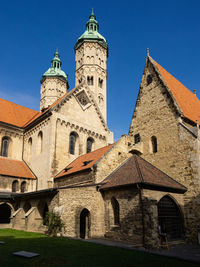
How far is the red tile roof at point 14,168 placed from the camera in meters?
25.4

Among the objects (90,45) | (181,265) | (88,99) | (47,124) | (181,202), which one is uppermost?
(90,45)

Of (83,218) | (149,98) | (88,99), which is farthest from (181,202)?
(88,99)

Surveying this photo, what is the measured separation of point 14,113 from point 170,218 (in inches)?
1017

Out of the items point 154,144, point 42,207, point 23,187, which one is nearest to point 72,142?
point 23,187

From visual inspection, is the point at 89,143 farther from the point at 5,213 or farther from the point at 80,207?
the point at 80,207

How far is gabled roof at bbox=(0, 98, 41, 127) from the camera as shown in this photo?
31.2 meters

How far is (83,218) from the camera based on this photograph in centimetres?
1902

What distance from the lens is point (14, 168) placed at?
26.8 m

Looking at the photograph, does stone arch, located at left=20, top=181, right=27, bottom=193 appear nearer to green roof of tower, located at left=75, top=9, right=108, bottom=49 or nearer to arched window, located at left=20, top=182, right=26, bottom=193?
arched window, located at left=20, top=182, right=26, bottom=193

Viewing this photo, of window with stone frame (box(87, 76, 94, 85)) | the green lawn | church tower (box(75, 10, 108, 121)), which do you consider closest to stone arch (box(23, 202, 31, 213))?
the green lawn

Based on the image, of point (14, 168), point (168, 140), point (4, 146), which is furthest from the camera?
point (4, 146)

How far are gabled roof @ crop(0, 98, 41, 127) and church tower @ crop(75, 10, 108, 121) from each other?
50.0ft

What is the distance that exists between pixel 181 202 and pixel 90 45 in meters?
40.6

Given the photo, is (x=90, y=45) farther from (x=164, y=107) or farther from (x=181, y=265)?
(x=181, y=265)
